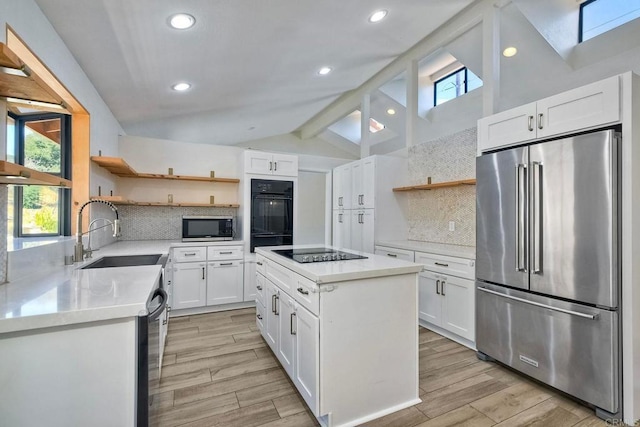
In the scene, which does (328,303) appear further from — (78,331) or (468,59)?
(468,59)

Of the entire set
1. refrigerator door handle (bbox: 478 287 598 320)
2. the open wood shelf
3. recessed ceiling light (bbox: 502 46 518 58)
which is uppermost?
recessed ceiling light (bbox: 502 46 518 58)

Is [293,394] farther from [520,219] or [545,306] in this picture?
[520,219]

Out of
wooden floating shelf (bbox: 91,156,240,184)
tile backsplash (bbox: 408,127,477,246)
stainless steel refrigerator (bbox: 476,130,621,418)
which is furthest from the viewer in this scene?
tile backsplash (bbox: 408,127,477,246)

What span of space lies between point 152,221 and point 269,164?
178 cm

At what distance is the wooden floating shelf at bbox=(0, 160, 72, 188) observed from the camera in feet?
3.64

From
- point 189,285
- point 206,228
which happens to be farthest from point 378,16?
point 189,285

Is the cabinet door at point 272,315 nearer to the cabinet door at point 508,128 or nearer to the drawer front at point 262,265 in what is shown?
the drawer front at point 262,265

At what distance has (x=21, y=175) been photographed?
1.19 meters

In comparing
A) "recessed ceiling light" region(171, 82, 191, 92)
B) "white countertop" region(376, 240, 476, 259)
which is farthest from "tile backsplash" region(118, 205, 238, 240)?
"white countertop" region(376, 240, 476, 259)

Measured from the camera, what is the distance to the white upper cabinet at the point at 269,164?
162 inches

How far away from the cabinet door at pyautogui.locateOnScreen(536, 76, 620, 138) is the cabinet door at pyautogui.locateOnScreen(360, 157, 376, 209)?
2.04m

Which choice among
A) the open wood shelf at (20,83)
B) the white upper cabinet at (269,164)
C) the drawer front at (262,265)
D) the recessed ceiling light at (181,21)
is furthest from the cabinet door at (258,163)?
the open wood shelf at (20,83)

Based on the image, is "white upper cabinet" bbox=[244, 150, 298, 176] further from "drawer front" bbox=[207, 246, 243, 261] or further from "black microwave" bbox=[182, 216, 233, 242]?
"drawer front" bbox=[207, 246, 243, 261]

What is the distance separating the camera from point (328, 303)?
171cm
